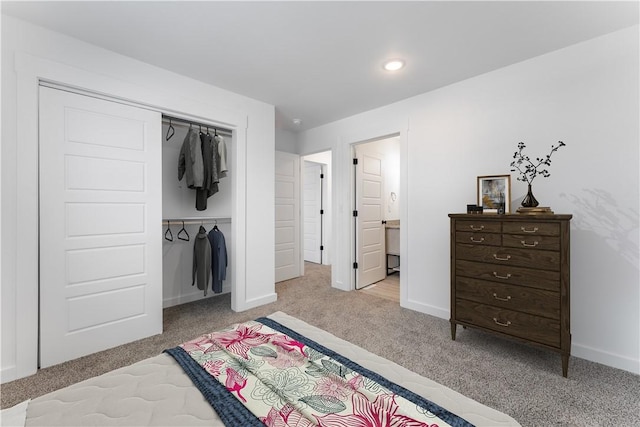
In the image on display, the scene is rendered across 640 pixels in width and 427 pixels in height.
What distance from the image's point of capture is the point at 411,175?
10.7 feet

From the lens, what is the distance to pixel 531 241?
2072mm

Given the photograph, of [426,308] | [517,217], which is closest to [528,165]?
[517,217]

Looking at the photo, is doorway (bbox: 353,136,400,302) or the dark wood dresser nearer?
the dark wood dresser

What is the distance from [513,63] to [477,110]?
446 millimetres

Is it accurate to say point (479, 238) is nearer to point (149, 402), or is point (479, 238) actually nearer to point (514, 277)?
point (514, 277)

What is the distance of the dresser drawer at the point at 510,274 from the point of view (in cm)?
199

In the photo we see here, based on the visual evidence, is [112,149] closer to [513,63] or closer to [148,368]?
[148,368]

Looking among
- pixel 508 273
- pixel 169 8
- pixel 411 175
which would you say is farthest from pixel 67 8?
pixel 508 273

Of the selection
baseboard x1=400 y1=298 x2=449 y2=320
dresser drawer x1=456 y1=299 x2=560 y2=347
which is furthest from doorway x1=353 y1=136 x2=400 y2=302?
dresser drawer x1=456 y1=299 x2=560 y2=347

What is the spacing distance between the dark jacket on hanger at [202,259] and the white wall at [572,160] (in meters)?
2.42

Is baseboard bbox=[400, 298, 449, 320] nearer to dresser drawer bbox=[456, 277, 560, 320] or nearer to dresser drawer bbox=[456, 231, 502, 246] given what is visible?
dresser drawer bbox=[456, 277, 560, 320]

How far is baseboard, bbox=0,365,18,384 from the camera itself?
1.89 metres

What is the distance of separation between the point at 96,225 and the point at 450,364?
2955 mm

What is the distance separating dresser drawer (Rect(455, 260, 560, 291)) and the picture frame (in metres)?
0.48
